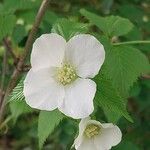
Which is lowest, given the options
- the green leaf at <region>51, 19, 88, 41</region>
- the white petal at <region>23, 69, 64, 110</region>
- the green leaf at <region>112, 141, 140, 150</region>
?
the green leaf at <region>112, 141, 140, 150</region>

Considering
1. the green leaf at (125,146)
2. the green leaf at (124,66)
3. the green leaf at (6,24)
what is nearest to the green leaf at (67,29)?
the green leaf at (124,66)

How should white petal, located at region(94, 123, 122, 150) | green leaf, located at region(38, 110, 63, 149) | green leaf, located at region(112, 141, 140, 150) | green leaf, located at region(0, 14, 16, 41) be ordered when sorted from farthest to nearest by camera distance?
1. green leaf, located at region(112, 141, 140, 150)
2. green leaf, located at region(0, 14, 16, 41)
3. white petal, located at region(94, 123, 122, 150)
4. green leaf, located at region(38, 110, 63, 149)

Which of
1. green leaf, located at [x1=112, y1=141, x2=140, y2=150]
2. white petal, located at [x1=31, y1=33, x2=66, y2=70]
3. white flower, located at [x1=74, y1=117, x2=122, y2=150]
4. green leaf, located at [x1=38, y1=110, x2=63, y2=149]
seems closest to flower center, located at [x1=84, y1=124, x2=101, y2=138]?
white flower, located at [x1=74, y1=117, x2=122, y2=150]

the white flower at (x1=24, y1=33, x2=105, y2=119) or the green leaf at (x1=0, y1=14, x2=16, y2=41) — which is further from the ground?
the white flower at (x1=24, y1=33, x2=105, y2=119)

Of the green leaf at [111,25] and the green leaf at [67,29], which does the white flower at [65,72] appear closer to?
the green leaf at [67,29]

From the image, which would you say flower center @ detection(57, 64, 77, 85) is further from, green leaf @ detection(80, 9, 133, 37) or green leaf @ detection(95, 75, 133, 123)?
green leaf @ detection(80, 9, 133, 37)

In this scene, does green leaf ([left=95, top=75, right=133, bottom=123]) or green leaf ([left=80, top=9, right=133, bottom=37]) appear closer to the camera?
green leaf ([left=95, top=75, right=133, bottom=123])

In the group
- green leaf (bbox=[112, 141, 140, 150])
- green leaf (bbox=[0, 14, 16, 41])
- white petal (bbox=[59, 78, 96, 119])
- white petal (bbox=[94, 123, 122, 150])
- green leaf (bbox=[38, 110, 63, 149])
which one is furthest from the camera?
green leaf (bbox=[112, 141, 140, 150])
